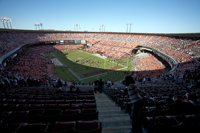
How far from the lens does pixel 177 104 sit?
5.75 metres

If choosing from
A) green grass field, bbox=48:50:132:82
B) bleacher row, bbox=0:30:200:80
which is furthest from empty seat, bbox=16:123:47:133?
bleacher row, bbox=0:30:200:80

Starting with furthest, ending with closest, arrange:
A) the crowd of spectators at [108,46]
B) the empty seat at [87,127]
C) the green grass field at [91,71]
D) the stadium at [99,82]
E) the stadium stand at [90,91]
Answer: the crowd of spectators at [108,46]
the green grass field at [91,71]
the stadium at [99,82]
the stadium stand at [90,91]
the empty seat at [87,127]

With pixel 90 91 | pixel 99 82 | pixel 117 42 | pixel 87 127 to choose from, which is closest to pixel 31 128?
pixel 87 127

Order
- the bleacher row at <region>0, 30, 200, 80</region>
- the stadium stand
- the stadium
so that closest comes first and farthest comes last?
the stadium stand < the stadium < the bleacher row at <region>0, 30, 200, 80</region>

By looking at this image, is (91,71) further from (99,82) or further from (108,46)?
(108,46)

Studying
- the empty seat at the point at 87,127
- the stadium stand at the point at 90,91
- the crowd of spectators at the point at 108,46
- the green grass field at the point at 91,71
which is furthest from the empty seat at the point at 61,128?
the green grass field at the point at 91,71

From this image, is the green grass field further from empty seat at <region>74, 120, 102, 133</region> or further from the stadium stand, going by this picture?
empty seat at <region>74, 120, 102, 133</region>

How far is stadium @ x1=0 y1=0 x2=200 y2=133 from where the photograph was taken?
18.3 ft

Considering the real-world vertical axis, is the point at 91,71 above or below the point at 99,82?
below

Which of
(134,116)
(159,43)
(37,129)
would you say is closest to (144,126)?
(134,116)

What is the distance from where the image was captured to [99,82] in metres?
21.0

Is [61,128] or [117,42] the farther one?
[117,42]

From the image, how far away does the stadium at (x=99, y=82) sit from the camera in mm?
5574

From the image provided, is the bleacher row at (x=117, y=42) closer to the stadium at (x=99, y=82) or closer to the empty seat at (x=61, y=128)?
the stadium at (x=99, y=82)
